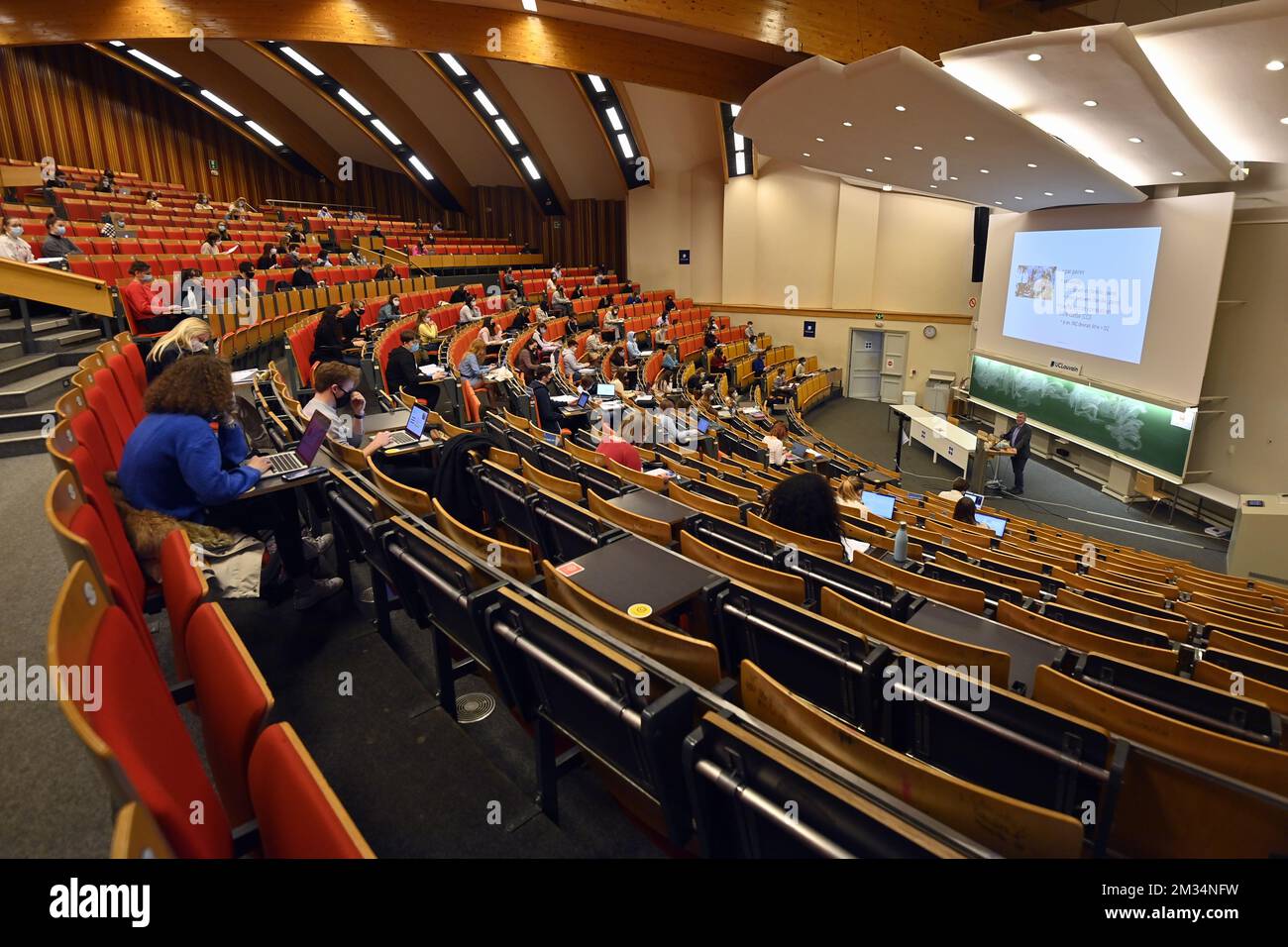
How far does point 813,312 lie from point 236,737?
18429 mm

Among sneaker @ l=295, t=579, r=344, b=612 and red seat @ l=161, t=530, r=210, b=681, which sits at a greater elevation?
red seat @ l=161, t=530, r=210, b=681

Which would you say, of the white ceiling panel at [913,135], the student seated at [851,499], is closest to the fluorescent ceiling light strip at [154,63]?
the white ceiling panel at [913,135]

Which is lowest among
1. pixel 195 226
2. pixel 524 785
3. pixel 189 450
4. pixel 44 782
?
pixel 524 785

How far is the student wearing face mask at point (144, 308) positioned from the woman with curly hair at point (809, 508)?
22.7 feet

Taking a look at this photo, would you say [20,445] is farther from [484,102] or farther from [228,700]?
[484,102]

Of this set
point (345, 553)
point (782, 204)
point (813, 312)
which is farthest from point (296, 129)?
point (345, 553)

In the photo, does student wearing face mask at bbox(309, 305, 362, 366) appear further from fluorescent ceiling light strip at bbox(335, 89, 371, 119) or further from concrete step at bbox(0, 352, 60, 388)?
fluorescent ceiling light strip at bbox(335, 89, 371, 119)

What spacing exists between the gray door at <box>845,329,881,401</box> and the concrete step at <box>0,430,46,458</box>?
55.3 feet

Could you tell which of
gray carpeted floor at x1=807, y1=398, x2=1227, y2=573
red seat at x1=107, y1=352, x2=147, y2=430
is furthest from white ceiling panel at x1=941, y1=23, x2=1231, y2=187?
red seat at x1=107, y1=352, x2=147, y2=430

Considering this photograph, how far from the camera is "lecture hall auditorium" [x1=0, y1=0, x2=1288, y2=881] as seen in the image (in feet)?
5.68

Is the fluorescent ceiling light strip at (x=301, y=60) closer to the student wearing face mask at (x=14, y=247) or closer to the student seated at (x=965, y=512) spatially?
the student wearing face mask at (x=14, y=247)

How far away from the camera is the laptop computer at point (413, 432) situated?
4406 mm
